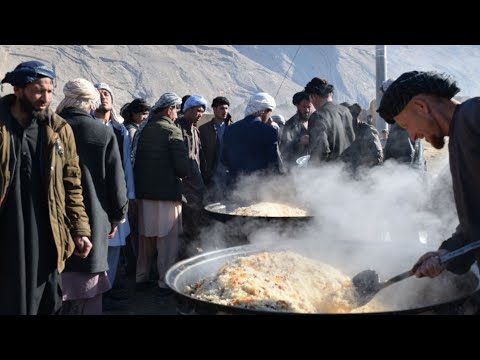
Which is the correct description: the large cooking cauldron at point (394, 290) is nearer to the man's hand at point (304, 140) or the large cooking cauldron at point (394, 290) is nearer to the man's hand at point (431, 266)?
the man's hand at point (431, 266)

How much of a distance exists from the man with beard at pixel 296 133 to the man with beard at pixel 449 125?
5.30 meters

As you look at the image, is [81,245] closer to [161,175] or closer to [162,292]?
[161,175]

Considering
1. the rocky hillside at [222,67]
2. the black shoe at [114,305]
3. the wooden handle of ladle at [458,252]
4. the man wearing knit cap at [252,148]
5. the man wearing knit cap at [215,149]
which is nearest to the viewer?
the wooden handle of ladle at [458,252]

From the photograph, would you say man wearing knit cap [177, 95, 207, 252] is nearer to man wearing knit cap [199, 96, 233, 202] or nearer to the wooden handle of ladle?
man wearing knit cap [199, 96, 233, 202]

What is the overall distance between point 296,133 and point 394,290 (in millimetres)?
4948

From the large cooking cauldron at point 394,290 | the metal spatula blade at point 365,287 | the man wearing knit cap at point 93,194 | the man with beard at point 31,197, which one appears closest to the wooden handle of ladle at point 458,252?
the large cooking cauldron at point 394,290

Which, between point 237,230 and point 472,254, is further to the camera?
point 237,230

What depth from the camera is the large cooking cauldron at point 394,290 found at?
261 cm

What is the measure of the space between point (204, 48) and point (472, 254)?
87910 mm

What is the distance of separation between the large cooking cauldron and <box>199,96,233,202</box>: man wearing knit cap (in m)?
3.25

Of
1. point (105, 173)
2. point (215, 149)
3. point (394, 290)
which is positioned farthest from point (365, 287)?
point (215, 149)

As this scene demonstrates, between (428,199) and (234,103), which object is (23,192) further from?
(234,103)
